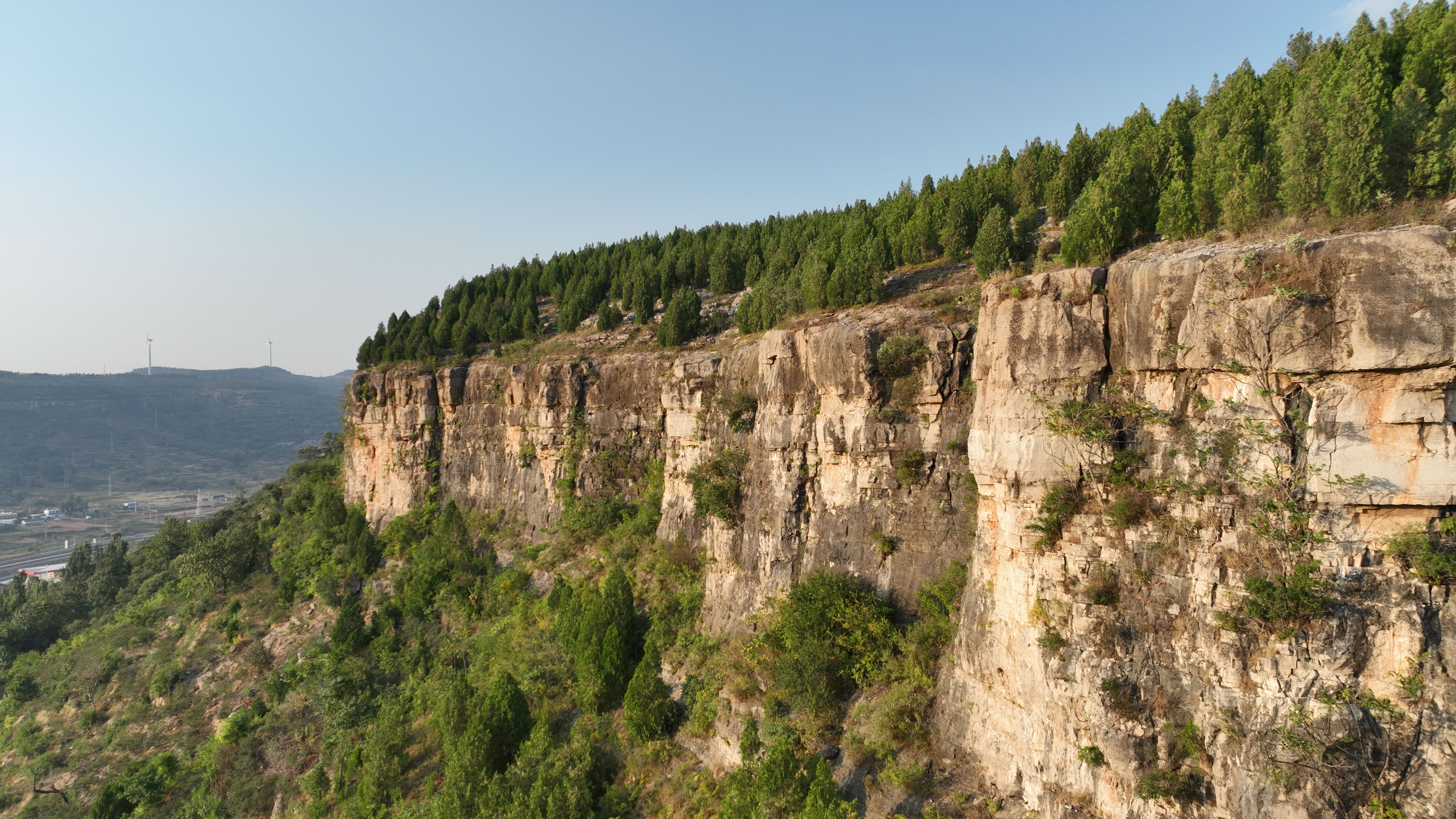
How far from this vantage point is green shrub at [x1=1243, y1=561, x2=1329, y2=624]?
11109 mm

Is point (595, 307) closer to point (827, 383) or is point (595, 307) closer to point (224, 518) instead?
point (827, 383)

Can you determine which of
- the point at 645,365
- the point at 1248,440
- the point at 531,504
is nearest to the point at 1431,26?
the point at 1248,440

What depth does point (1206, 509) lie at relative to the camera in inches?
490

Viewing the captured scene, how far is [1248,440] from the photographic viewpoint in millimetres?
11883

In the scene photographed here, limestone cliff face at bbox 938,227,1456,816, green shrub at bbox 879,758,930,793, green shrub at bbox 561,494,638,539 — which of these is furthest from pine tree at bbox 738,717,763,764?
green shrub at bbox 561,494,638,539

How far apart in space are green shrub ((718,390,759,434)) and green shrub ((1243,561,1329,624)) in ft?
53.1

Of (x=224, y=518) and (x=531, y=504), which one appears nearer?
(x=531, y=504)

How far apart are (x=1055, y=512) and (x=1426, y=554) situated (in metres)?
5.54

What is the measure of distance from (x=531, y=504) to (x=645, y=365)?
11.0 metres

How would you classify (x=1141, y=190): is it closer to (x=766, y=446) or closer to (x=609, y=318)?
(x=766, y=446)

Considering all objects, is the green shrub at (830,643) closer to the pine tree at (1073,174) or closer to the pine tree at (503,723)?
the pine tree at (503,723)

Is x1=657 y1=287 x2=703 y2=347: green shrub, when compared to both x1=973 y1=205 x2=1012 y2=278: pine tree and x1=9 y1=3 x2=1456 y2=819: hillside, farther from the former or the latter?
x1=973 y1=205 x2=1012 y2=278: pine tree

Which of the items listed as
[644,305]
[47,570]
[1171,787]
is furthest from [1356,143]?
[47,570]

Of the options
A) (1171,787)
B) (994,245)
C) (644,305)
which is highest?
(644,305)
